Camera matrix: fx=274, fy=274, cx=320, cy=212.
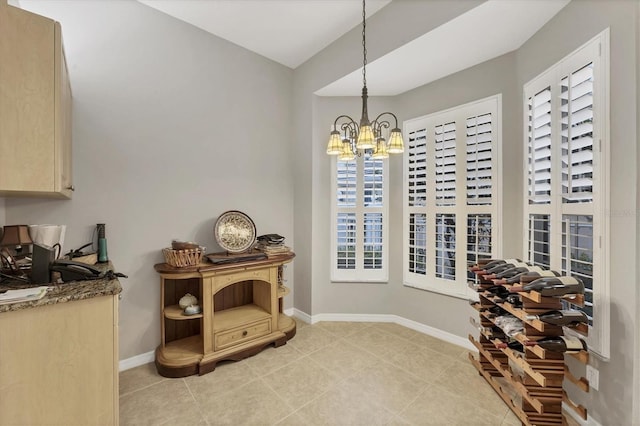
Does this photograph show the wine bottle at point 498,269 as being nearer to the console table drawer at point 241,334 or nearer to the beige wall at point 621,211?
the beige wall at point 621,211

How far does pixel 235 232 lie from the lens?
285 centimetres

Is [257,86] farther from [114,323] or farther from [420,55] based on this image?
[114,323]

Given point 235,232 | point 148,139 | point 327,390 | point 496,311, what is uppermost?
point 148,139

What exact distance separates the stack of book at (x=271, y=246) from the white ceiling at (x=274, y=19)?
84.8 inches

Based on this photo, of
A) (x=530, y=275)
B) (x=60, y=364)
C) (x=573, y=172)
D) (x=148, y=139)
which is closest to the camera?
(x=60, y=364)

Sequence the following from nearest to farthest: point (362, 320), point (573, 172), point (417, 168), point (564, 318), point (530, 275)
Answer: point (564, 318)
point (530, 275)
point (573, 172)
point (417, 168)
point (362, 320)

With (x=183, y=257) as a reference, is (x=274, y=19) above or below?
above

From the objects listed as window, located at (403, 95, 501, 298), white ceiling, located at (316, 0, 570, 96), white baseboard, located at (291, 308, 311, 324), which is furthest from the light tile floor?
white ceiling, located at (316, 0, 570, 96)

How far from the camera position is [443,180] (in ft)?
9.53

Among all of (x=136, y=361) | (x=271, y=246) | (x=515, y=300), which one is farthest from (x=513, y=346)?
(x=136, y=361)

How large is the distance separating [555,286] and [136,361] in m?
3.20

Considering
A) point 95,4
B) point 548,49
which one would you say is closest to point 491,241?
point 548,49

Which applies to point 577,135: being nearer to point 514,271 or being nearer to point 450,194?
point 514,271

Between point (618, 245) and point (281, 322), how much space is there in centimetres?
275
